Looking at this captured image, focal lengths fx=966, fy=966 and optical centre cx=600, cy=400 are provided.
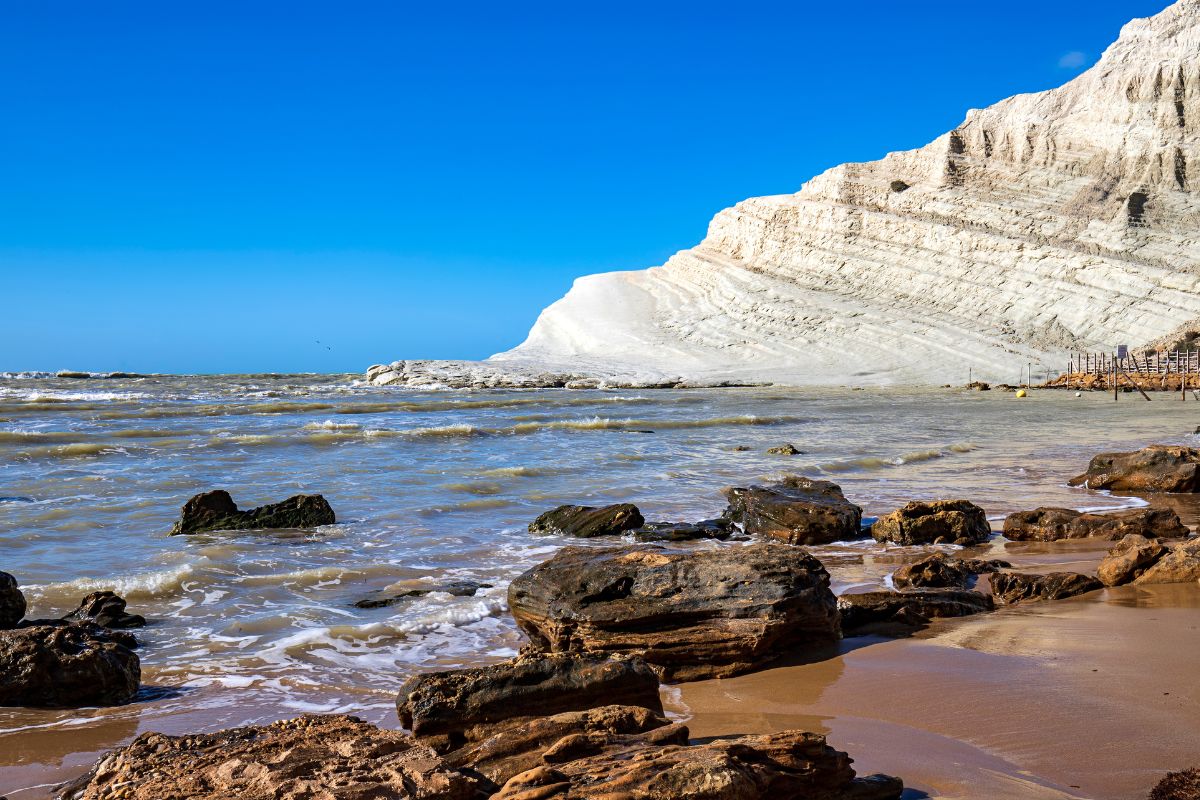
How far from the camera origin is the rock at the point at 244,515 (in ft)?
31.1

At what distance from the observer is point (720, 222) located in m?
57.4

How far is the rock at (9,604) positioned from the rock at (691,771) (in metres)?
4.25

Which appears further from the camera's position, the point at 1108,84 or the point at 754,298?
the point at 754,298

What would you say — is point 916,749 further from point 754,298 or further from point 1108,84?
point 1108,84

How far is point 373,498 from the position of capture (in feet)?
38.8

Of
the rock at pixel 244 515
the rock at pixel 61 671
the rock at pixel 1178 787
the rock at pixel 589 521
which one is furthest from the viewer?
the rock at pixel 244 515

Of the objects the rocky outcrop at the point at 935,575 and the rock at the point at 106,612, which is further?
the rocky outcrop at the point at 935,575

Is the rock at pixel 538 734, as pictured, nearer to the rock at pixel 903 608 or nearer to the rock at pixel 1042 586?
the rock at pixel 903 608

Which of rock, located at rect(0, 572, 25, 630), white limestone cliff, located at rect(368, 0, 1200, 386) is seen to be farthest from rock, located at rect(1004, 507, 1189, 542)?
white limestone cliff, located at rect(368, 0, 1200, 386)

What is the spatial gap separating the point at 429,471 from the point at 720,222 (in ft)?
150

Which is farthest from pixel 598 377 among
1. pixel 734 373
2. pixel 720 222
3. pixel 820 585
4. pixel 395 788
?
pixel 395 788

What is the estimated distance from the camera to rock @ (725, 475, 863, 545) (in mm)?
8664

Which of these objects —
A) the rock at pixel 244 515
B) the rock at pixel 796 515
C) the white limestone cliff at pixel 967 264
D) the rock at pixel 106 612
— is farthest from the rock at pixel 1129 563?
the white limestone cliff at pixel 967 264

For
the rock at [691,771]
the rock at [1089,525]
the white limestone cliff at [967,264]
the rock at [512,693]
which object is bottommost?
the rock at [1089,525]
